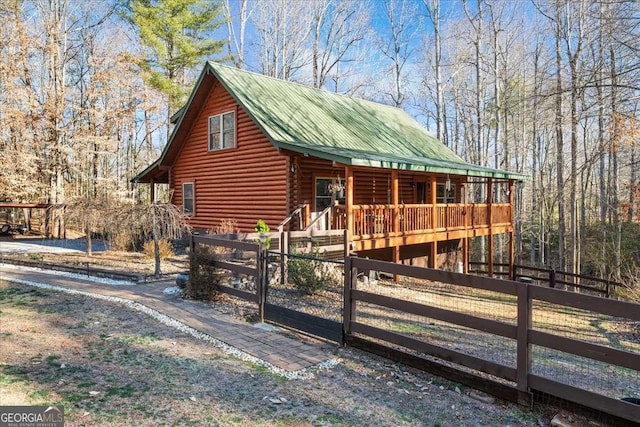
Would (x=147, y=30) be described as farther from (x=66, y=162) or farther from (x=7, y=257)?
(x=7, y=257)

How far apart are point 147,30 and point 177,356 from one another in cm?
2463

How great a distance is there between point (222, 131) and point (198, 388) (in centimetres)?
1227

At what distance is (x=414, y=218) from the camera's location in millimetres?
13828

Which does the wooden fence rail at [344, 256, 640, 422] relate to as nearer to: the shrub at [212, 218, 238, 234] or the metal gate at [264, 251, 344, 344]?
the metal gate at [264, 251, 344, 344]

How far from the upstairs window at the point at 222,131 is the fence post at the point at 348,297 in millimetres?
10264

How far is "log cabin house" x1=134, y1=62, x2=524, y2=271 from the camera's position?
12609 mm

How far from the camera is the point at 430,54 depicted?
Answer: 31.0 m

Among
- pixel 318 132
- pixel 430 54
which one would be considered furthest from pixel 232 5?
pixel 318 132

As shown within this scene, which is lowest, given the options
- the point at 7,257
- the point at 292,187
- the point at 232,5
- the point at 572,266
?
→ the point at 572,266

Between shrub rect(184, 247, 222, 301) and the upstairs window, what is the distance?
767 centimetres

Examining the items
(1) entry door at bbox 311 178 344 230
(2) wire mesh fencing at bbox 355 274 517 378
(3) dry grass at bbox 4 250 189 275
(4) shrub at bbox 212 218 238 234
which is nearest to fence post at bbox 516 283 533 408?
(2) wire mesh fencing at bbox 355 274 517 378

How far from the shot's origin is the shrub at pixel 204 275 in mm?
7891

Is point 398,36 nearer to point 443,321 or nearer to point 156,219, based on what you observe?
point 156,219

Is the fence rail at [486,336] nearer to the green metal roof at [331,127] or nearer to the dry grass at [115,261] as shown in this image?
the dry grass at [115,261]
